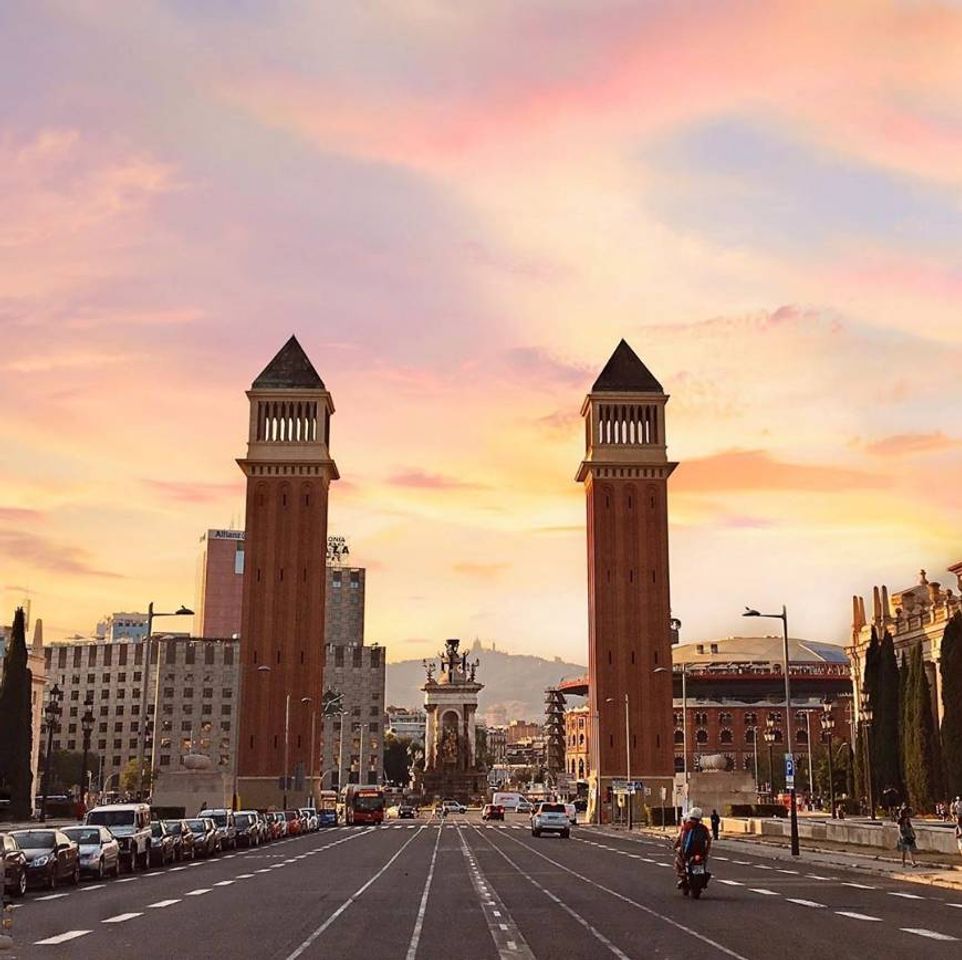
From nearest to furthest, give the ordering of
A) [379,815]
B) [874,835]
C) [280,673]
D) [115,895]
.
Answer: [115,895]
[874,835]
[379,815]
[280,673]

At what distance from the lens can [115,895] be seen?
92.9ft

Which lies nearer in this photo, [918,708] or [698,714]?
[918,708]

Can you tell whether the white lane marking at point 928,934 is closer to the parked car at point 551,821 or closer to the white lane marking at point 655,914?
the white lane marking at point 655,914

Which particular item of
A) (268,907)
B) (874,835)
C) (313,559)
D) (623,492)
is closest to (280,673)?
(313,559)

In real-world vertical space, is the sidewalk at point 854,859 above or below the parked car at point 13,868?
below

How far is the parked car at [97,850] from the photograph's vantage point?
33.3 metres

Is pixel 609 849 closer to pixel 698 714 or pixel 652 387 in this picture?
pixel 652 387

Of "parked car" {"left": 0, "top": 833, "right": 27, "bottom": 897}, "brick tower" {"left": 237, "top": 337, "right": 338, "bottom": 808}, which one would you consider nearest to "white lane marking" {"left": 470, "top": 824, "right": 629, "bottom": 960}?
"parked car" {"left": 0, "top": 833, "right": 27, "bottom": 897}

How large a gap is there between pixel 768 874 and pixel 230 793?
248 ft

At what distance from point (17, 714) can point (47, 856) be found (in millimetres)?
50321

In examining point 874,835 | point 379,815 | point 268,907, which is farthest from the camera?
point 379,815

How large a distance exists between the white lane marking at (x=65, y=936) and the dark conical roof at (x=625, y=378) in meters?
103

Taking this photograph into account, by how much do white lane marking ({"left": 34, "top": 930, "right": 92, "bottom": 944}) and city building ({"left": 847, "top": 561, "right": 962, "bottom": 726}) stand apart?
74.8m

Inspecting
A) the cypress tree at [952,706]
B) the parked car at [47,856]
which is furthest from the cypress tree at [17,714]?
the cypress tree at [952,706]
